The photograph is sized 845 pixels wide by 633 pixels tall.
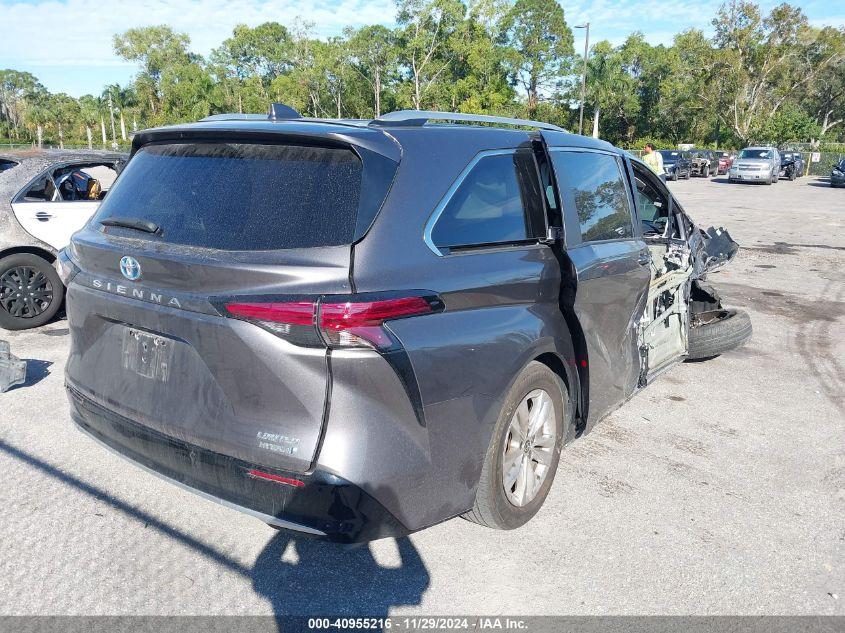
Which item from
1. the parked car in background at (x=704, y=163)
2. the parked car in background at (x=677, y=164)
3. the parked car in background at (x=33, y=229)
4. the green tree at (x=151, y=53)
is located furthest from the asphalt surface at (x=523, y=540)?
the green tree at (x=151, y=53)

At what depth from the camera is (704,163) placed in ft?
136

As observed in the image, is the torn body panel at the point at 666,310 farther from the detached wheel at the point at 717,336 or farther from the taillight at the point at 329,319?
the taillight at the point at 329,319

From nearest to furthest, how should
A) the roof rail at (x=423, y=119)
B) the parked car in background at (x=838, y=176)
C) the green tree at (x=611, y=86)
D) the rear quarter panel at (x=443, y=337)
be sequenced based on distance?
1. the rear quarter panel at (x=443, y=337)
2. the roof rail at (x=423, y=119)
3. the parked car in background at (x=838, y=176)
4. the green tree at (x=611, y=86)

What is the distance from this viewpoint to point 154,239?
110 inches

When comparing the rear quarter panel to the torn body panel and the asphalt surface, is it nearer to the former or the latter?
the asphalt surface

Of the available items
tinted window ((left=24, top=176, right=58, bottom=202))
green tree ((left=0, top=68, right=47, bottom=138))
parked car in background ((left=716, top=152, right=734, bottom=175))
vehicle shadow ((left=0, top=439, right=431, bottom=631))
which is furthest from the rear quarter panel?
green tree ((left=0, top=68, right=47, bottom=138))

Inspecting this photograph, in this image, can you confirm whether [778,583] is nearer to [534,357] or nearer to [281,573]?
[534,357]

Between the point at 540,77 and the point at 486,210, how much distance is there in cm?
7812

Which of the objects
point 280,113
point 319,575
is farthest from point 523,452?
point 280,113

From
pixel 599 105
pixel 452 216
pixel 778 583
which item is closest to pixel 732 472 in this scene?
pixel 778 583

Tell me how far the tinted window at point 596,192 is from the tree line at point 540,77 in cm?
5759

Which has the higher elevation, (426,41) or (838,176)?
(426,41)

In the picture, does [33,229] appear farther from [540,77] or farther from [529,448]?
[540,77]

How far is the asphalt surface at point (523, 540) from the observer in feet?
9.40
